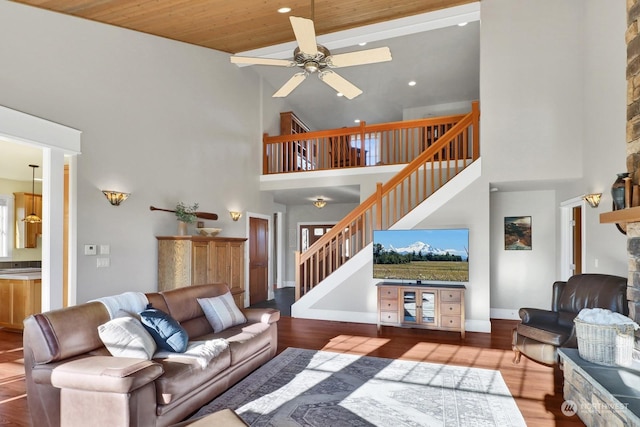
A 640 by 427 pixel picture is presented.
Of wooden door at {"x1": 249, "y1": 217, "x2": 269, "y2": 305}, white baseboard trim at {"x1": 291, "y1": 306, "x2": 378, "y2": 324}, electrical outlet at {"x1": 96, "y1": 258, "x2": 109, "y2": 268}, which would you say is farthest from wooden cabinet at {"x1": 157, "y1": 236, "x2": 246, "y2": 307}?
wooden door at {"x1": 249, "y1": 217, "x2": 269, "y2": 305}

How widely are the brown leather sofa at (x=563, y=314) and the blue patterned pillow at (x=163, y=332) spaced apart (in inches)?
135

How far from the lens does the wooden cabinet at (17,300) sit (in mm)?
5051

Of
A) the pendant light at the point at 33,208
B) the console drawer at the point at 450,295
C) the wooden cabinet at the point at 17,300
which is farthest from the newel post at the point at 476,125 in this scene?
the pendant light at the point at 33,208

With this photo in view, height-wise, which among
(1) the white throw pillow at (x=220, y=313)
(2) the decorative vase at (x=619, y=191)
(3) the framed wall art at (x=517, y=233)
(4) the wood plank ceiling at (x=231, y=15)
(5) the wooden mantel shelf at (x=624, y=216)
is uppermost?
(4) the wood plank ceiling at (x=231, y=15)

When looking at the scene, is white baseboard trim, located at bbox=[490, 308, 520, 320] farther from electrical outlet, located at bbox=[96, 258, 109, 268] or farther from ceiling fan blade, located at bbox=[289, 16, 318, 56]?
electrical outlet, located at bbox=[96, 258, 109, 268]

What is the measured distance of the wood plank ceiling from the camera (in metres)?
4.25

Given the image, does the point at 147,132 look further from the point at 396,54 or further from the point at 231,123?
the point at 396,54

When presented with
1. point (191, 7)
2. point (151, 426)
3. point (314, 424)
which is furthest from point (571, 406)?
point (191, 7)

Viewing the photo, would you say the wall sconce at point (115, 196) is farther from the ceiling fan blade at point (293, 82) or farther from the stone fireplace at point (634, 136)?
the stone fireplace at point (634, 136)

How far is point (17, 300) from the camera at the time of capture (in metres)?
5.11

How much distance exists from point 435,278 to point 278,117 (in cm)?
542

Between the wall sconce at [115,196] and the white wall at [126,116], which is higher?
the white wall at [126,116]

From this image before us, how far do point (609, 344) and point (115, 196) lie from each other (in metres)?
5.12

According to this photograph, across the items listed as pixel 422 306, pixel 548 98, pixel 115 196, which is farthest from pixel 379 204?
pixel 115 196
